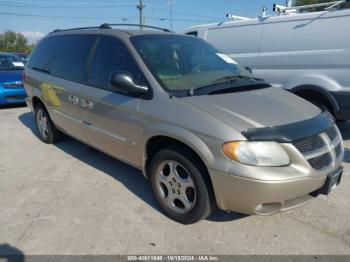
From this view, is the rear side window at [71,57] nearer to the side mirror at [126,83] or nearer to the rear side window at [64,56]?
the rear side window at [64,56]

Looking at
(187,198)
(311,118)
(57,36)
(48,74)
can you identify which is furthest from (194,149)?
(57,36)

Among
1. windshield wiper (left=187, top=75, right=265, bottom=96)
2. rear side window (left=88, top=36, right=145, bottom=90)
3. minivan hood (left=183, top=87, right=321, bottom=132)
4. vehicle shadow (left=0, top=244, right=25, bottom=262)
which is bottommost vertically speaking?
vehicle shadow (left=0, top=244, right=25, bottom=262)

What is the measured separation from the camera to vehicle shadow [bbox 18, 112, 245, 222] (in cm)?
326

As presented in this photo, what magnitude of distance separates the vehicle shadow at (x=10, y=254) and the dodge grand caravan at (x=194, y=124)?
132 centimetres

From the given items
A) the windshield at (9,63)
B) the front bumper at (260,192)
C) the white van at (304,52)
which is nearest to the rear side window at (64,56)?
the front bumper at (260,192)

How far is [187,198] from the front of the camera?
9.91 feet

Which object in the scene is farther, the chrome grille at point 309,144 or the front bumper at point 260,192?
the chrome grille at point 309,144

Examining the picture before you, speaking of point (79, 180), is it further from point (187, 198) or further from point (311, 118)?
point (311, 118)

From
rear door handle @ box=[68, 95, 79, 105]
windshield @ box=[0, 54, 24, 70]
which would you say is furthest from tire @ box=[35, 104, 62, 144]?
windshield @ box=[0, 54, 24, 70]

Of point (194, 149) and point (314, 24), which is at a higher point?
point (314, 24)

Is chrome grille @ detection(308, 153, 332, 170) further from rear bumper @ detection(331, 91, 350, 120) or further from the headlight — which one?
rear bumper @ detection(331, 91, 350, 120)

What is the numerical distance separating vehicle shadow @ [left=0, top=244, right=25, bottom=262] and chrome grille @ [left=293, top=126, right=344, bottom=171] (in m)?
2.43

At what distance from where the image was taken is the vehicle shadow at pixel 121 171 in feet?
10.7

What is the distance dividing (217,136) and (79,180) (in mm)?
2262
